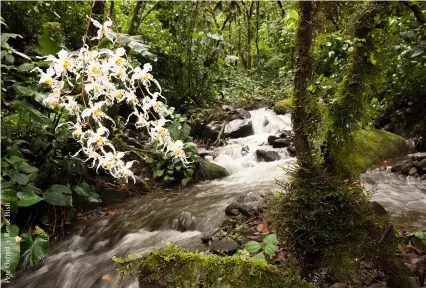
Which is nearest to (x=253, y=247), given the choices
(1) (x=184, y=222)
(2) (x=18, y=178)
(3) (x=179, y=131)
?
(1) (x=184, y=222)

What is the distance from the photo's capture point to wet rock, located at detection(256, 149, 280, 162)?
20.8 feet

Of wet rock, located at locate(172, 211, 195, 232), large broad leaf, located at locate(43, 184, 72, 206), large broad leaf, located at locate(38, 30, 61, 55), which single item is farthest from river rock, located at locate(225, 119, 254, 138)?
large broad leaf, located at locate(38, 30, 61, 55)

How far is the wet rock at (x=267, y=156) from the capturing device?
6.34m

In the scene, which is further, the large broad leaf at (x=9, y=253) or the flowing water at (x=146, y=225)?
the flowing water at (x=146, y=225)

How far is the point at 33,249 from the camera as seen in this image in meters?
3.01

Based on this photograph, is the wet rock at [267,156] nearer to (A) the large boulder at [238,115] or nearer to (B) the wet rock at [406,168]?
(B) the wet rock at [406,168]

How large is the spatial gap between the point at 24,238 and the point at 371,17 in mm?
3246

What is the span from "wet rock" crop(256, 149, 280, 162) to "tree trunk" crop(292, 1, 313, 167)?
4.46 meters

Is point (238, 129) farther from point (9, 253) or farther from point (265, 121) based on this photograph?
point (9, 253)

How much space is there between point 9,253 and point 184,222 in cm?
165

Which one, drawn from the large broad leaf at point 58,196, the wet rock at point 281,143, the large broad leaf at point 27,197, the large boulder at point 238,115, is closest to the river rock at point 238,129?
the large boulder at point 238,115

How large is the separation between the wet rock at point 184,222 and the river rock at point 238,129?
185 inches

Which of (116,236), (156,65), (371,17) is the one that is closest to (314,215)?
(371,17)

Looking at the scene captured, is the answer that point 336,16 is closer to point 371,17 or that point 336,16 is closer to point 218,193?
point 371,17
